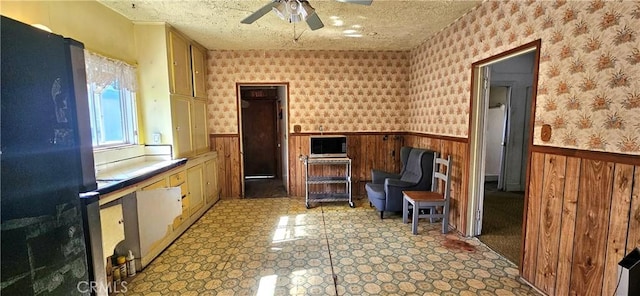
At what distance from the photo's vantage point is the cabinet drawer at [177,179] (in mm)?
3038

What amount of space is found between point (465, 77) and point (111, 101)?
3.95m

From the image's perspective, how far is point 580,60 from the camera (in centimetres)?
178

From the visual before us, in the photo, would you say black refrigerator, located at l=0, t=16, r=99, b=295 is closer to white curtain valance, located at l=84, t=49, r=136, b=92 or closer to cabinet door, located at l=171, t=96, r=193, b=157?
white curtain valance, located at l=84, t=49, r=136, b=92

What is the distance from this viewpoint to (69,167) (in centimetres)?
129

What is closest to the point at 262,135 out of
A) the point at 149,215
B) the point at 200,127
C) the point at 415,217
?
the point at 200,127

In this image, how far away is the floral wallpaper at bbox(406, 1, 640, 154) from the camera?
1.54 metres

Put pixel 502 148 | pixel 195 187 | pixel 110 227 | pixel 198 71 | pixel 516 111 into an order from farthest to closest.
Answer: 1. pixel 502 148
2. pixel 516 111
3. pixel 198 71
4. pixel 195 187
5. pixel 110 227

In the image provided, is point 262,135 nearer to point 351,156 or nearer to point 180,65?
point 351,156

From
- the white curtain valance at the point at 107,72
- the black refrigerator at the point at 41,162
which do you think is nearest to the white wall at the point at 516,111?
the white curtain valance at the point at 107,72

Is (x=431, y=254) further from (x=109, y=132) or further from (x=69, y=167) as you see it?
(x=109, y=132)

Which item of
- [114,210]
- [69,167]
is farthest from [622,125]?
[114,210]

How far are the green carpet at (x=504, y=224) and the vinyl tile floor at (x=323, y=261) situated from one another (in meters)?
0.17

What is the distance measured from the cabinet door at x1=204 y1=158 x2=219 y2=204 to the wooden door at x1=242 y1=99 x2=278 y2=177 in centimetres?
193

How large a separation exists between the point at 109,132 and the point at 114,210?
1268 mm
